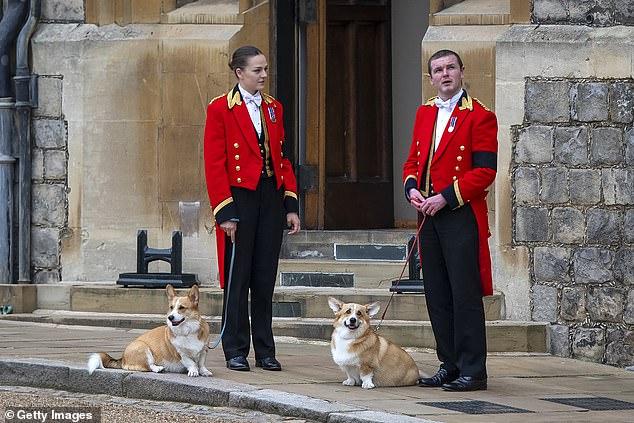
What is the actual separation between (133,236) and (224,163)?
135 inches

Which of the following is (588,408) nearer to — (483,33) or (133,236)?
(483,33)

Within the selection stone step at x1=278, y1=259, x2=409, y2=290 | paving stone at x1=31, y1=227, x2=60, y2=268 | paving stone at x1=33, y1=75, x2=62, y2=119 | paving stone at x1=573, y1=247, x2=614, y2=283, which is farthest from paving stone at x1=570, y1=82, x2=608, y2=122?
paving stone at x1=31, y1=227, x2=60, y2=268

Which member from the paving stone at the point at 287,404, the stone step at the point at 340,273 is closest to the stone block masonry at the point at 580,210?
the stone step at the point at 340,273

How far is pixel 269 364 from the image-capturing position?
8828mm

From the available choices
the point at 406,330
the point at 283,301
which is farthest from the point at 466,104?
the point at 283,301

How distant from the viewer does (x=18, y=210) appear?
1216 cm

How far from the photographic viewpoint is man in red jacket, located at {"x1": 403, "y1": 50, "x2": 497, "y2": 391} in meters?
8.31

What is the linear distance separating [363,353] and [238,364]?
844 millimetres

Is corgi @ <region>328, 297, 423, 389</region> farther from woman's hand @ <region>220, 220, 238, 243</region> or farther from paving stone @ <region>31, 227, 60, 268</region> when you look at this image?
paving stone @ <region>31, 227, 60, 268</region>

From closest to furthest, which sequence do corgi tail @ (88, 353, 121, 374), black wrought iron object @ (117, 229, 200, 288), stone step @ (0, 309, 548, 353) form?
1. corgi tail @ (88, 353, 121, 374)
2. stone step @ (0, 309, 548, 353)
3. black wrought iron object @ (117, 229, 200, 288)

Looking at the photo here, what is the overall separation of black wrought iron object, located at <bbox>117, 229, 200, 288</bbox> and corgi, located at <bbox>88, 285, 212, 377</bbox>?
116 inches

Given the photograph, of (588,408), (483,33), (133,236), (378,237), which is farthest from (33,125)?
(588,408)

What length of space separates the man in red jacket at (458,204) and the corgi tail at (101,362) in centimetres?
178

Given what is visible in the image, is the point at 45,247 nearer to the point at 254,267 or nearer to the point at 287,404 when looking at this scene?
the point at 254,267
